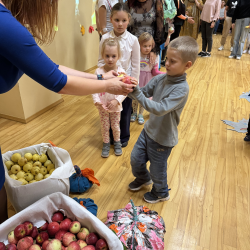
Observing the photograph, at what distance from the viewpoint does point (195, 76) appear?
13.8 feet

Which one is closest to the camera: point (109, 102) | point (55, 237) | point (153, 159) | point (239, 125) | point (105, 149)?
point (55, 237)

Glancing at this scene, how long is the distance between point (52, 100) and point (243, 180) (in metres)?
2.35

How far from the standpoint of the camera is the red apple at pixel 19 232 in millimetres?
1114

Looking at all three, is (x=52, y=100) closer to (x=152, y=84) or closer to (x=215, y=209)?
(x=152, y=84)

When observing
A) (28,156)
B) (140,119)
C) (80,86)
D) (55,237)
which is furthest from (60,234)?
(140,119)

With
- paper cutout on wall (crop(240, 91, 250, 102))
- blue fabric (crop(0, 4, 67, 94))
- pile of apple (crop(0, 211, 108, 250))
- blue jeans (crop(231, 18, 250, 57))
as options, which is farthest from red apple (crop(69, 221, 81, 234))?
blue jeans (crop(231, 18, 250, 57))

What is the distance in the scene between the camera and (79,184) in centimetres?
162

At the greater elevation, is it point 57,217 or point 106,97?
point 106,97

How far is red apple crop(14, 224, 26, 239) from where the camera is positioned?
1114 millimetres

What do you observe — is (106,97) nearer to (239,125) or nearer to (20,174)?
(20,174)

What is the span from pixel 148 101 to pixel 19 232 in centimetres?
95

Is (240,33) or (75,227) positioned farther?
(240,33)

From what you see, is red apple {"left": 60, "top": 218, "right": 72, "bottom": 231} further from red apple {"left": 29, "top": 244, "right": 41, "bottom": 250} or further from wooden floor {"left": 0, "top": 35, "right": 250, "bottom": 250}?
wooden floor {"left": 0, "top": 35, "right": 250, "bottom": 250}

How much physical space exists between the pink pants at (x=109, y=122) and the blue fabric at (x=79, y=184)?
53cm
